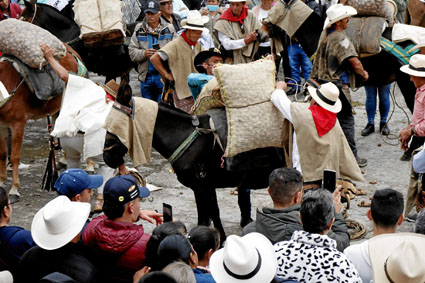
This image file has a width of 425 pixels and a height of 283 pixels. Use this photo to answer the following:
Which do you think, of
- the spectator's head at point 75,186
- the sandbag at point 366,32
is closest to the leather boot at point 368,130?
the sandbag at point 366,32

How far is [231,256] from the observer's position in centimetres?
361

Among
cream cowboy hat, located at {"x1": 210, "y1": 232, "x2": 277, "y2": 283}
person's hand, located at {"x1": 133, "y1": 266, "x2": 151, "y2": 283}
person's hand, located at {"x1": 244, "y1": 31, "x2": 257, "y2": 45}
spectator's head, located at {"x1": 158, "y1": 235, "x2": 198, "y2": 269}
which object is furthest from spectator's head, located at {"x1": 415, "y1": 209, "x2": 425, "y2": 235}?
person's hand, located at {"x1": 244, "y1": 31, "x2": 257, "y2": 45}

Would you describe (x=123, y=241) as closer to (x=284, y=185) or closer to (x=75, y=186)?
(x=75, y=186)

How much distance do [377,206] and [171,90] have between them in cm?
510

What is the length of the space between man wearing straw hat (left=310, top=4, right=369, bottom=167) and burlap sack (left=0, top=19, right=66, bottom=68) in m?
3.48

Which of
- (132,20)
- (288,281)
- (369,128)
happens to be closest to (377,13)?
(369,128)

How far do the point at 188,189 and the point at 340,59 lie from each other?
2648mm

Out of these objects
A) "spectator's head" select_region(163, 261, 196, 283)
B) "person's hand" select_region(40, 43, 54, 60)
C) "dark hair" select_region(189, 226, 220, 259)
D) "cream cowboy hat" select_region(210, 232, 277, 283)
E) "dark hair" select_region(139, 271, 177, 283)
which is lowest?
"person's hand" select_region(40, 43, 54, 60)

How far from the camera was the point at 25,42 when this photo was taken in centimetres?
827

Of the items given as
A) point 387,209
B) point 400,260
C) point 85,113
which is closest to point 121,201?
point 387,209

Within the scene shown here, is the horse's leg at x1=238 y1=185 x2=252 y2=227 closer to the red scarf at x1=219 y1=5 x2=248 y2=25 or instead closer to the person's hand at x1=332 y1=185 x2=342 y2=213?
the person's hand at x1=332 y1=185 x2=342 y2=213

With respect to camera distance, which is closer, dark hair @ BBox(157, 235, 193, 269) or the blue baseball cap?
dark hair @ BBox(157, 235, 193, 269)

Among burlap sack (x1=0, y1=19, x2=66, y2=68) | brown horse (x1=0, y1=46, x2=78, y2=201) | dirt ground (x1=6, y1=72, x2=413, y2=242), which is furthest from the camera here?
brown horse (x1=0, y1=46, x2=78, y2=201)

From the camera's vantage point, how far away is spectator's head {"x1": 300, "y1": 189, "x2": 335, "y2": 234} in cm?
399
